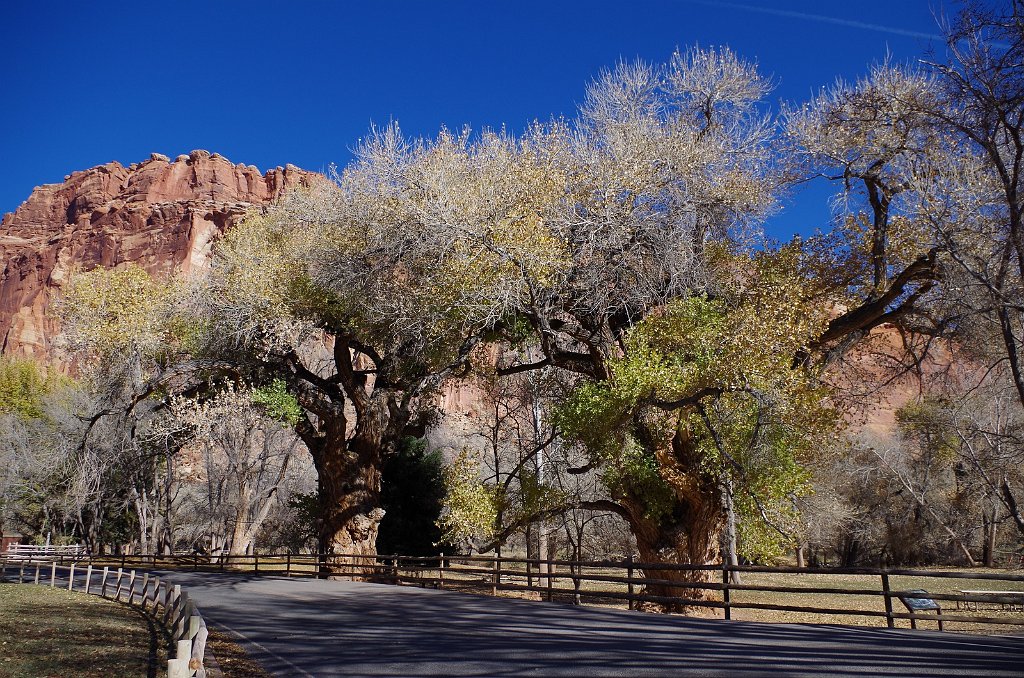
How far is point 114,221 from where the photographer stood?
10944 centimetres

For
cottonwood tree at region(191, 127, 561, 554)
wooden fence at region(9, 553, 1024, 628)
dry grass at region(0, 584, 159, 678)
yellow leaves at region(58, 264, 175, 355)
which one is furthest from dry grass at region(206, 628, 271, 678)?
yellow leaves at region(58, 264, 175, 355)

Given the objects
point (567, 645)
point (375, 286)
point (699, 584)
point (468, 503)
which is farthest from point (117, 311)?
point (567, 645)

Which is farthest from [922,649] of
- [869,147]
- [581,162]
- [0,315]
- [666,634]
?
[0,315]

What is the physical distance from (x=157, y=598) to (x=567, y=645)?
1004cm

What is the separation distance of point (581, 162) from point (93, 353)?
16.7 metres

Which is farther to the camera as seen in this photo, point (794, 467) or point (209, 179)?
point (209, 179)

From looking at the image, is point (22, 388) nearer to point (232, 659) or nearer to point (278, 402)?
point (278, 402)

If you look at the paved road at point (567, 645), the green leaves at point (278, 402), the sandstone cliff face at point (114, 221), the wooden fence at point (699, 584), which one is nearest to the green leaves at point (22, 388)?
the wooden fence at point (699, 584)

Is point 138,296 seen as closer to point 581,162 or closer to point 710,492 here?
point 581,162

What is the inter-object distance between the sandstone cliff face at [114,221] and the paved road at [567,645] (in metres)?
83.3

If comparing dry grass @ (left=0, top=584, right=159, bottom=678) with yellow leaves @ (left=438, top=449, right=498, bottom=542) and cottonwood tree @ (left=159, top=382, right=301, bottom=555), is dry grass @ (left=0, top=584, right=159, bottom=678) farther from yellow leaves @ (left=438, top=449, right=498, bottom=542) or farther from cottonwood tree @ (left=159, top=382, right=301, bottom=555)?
yellow leaves @ (left=438, top=449, right=498, bottom=542)

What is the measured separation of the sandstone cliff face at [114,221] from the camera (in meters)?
97.3

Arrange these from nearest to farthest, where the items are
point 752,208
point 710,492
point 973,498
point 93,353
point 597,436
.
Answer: point 597,436 → point 710,492 → point 752,208 → point 93,353 → point 973,498

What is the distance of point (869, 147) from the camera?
55.0 ft
